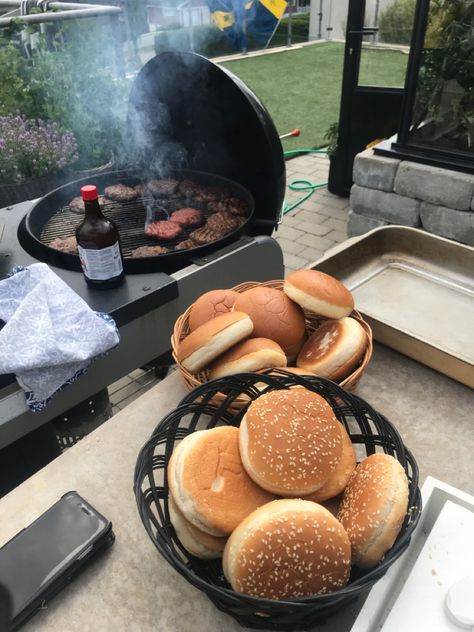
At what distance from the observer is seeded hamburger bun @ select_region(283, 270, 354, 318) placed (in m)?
1.46

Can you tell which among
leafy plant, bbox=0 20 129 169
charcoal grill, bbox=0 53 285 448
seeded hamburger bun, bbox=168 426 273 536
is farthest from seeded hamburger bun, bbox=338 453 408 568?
leafy plant, bbox=0 20 129 169

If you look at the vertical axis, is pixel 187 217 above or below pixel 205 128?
below

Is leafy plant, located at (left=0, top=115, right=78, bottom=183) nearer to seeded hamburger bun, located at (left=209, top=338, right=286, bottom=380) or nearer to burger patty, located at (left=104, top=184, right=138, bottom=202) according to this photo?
burger patty, located at (left=104, top=184, right=138, bottom=202)

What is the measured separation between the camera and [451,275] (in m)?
1.91

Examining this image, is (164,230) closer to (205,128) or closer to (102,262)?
(102,262)

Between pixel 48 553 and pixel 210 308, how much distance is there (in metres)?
0.82

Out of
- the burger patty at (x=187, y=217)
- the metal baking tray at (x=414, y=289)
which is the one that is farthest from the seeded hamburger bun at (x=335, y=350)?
the burger patty at (x=187, y=217)

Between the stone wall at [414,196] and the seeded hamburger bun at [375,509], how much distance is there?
310cm

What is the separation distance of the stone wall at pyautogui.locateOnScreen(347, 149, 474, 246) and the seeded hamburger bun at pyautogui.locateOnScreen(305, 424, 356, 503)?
3.04m

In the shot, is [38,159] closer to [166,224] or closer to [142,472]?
[166,224]

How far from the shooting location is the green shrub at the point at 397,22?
4.03 metres

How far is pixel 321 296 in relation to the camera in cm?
145

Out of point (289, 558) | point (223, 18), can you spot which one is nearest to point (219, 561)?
point (289, 558)

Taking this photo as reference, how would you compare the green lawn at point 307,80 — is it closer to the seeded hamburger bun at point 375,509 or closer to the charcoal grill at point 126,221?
the charcoal grill at point 126,221
